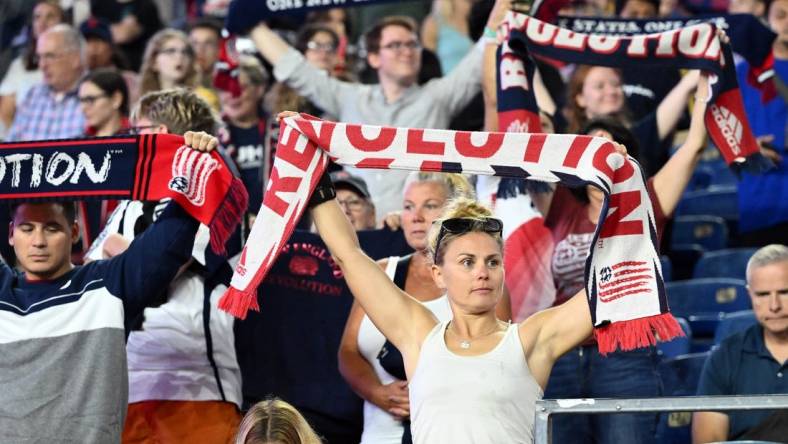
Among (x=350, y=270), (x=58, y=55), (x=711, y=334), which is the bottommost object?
(x=711, y=334)

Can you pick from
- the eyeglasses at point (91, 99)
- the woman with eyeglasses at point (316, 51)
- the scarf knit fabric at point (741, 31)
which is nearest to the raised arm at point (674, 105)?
the scarf knit fabric at point (741, 31)

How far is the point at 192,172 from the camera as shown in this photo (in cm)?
488

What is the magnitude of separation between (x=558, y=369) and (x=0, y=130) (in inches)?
228

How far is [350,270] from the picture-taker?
176 inches

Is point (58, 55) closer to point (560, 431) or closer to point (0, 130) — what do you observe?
point (0, 130)

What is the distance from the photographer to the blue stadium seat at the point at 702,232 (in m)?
8.46

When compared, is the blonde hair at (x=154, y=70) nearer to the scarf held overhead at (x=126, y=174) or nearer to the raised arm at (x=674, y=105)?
the raised arm at (x=674, y=105)

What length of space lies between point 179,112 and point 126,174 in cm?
66

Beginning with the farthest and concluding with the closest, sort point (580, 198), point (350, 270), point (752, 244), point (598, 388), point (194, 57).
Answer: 1. point (194, 57)
2. point (752, 244)
3. point (580, 198)
4. point (598, 388)
5. point (350, 270)

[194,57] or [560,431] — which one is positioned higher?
[194,57]

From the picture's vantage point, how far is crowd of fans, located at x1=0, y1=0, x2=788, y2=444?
14.5ft

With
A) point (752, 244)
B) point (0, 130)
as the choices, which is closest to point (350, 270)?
point (752, 244)

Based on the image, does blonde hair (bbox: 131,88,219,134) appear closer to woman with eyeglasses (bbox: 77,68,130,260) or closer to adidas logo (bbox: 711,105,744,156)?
woman with eyeglasses (bbox: 77,68,130,260)

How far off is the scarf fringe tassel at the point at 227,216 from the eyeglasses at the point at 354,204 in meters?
1.23
